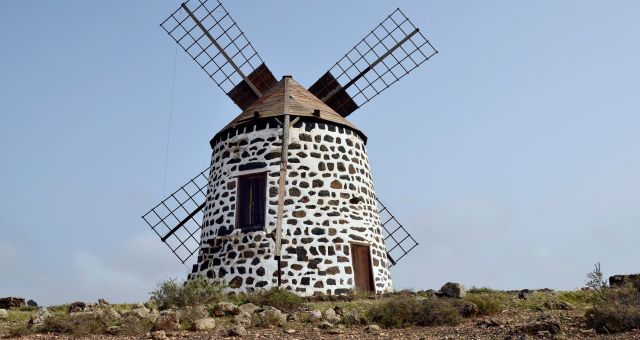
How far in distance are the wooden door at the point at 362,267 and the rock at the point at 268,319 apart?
525cm

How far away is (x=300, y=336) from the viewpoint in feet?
34.0

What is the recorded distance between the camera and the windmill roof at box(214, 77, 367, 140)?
18.4 metres

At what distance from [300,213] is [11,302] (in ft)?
24.3

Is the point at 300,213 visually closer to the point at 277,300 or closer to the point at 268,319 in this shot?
the point at 277,300

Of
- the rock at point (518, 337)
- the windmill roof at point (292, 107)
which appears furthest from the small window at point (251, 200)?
the rock at point (518, 337)

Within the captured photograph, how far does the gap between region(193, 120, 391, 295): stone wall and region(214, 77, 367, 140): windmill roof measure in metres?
0.24

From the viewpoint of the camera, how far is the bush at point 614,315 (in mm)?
9820

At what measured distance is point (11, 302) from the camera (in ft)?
55.5

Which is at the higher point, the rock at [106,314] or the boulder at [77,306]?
the boulder at [77,306]

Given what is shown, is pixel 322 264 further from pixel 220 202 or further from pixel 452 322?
pixel 452 322

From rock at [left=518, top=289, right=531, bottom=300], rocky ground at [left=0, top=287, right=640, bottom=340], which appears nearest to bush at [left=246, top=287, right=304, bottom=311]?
rocky ground at [left=0, top=287, right=640, bottom=340]

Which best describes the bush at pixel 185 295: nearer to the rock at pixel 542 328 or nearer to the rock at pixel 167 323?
the rock at pixel 167 323

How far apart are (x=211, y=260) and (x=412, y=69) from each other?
9179 millimetres

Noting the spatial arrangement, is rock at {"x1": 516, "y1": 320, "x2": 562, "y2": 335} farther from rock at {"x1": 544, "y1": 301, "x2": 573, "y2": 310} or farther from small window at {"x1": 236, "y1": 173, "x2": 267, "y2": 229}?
small window at {"x1": 236, "y1": 173, "x2": 267, "y2": 229}
